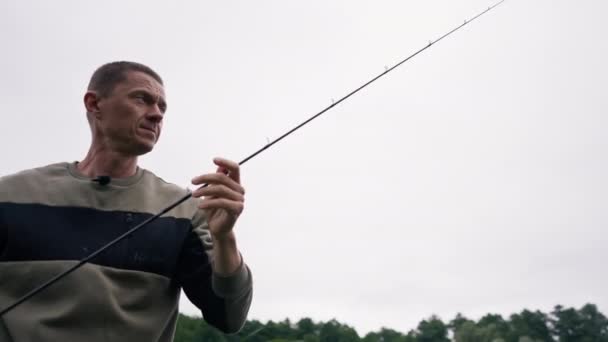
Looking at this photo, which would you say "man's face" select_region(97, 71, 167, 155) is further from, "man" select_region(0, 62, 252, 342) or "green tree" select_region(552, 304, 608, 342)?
"green tree" select_region(552, 304, 608, 342)

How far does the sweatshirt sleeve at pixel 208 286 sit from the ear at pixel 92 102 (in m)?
0.79

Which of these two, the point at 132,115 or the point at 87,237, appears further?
the point at 132,115

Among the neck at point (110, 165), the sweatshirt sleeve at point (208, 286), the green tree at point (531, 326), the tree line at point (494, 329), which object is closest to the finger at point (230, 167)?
the sweatshirt sleeve at point (208, 286)

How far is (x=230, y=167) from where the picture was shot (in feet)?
10.5

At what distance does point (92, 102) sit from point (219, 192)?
120cm

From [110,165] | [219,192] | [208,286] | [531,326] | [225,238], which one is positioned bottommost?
[208,286]

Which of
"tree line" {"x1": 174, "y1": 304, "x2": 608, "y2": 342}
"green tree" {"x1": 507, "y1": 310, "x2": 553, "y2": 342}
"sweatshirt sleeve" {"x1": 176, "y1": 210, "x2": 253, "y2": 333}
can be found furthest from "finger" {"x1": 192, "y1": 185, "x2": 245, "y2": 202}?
"green tree" {"x1": 507, "y1": 310, "x2": 553, "y2": 342}

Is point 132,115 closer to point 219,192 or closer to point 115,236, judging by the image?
point 115,236

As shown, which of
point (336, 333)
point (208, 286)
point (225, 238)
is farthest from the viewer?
point (336, 333)

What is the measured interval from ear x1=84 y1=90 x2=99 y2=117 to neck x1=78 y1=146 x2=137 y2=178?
0.22 metres

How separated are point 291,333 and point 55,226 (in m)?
75.8

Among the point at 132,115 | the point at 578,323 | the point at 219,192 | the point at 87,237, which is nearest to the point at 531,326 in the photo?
the point at 578,323

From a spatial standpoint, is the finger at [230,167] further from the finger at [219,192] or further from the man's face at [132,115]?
the man's face at [132,115]

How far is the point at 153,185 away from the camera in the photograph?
152 inches
